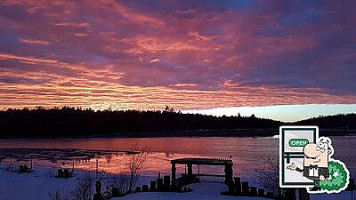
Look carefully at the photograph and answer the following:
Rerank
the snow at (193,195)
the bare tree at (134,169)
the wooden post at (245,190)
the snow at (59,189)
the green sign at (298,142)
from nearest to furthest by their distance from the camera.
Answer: the green sign at (298,142) < the snow at (193,195) < the snow at (59,189) < the wooden post at (245,190) < the bare tree at (134,169)

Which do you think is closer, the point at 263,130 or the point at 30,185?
the point at 30,185

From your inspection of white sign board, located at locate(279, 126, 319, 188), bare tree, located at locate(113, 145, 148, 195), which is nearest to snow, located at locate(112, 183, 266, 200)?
bare tree, located at locate(113, 145, 148, 195)

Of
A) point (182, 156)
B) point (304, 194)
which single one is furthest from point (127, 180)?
point (182, 156)

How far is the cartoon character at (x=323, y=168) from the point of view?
2.34 meters

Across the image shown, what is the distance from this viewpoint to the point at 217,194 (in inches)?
Answer: 699

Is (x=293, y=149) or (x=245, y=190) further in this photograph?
(x=245, y=190)

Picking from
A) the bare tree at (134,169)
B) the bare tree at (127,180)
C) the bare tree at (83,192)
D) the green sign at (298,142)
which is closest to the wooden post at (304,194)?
the green sign at (298,142)

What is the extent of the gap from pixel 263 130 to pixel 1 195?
15500 cm

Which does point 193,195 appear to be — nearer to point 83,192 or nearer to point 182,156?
point 83,192

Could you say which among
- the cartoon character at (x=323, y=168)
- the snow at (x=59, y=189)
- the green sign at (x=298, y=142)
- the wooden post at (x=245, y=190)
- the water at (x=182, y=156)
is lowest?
the water at (x=182, y=156)

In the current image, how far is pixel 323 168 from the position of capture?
7.73ft

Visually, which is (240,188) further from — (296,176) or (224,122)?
(224,122)

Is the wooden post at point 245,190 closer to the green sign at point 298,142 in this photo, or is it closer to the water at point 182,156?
the water at point 182,156

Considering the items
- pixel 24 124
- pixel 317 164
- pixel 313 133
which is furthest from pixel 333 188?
pixel 24 124
